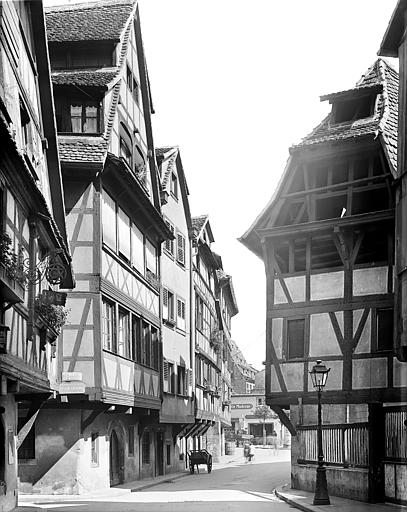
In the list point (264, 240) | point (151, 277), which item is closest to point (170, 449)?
point (151, 277)

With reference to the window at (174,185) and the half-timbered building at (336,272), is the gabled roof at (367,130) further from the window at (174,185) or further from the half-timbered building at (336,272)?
the window at (174,185)

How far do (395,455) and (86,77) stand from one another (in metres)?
14.3

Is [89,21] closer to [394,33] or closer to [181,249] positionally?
[181,249]

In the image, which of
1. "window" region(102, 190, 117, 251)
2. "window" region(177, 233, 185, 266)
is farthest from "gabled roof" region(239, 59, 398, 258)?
"window" region(177, 233, 185, 266)

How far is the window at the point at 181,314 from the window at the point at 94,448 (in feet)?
40.6

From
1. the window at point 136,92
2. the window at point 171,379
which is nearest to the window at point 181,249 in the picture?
the window at point 171,379

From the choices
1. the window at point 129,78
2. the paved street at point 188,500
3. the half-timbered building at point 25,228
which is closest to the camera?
the half-timbered building at point 25,228

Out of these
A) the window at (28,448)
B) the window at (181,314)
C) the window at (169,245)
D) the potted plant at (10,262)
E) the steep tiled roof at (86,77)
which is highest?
the steep tiled roof at (86,77)

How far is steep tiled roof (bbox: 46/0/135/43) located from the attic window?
23.6ft

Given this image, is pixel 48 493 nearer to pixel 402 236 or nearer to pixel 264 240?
pixel 264 240

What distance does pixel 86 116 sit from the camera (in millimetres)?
26453

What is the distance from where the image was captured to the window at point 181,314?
38.5 meters

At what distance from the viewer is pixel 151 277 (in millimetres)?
32125

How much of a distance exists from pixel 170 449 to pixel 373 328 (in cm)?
1661
